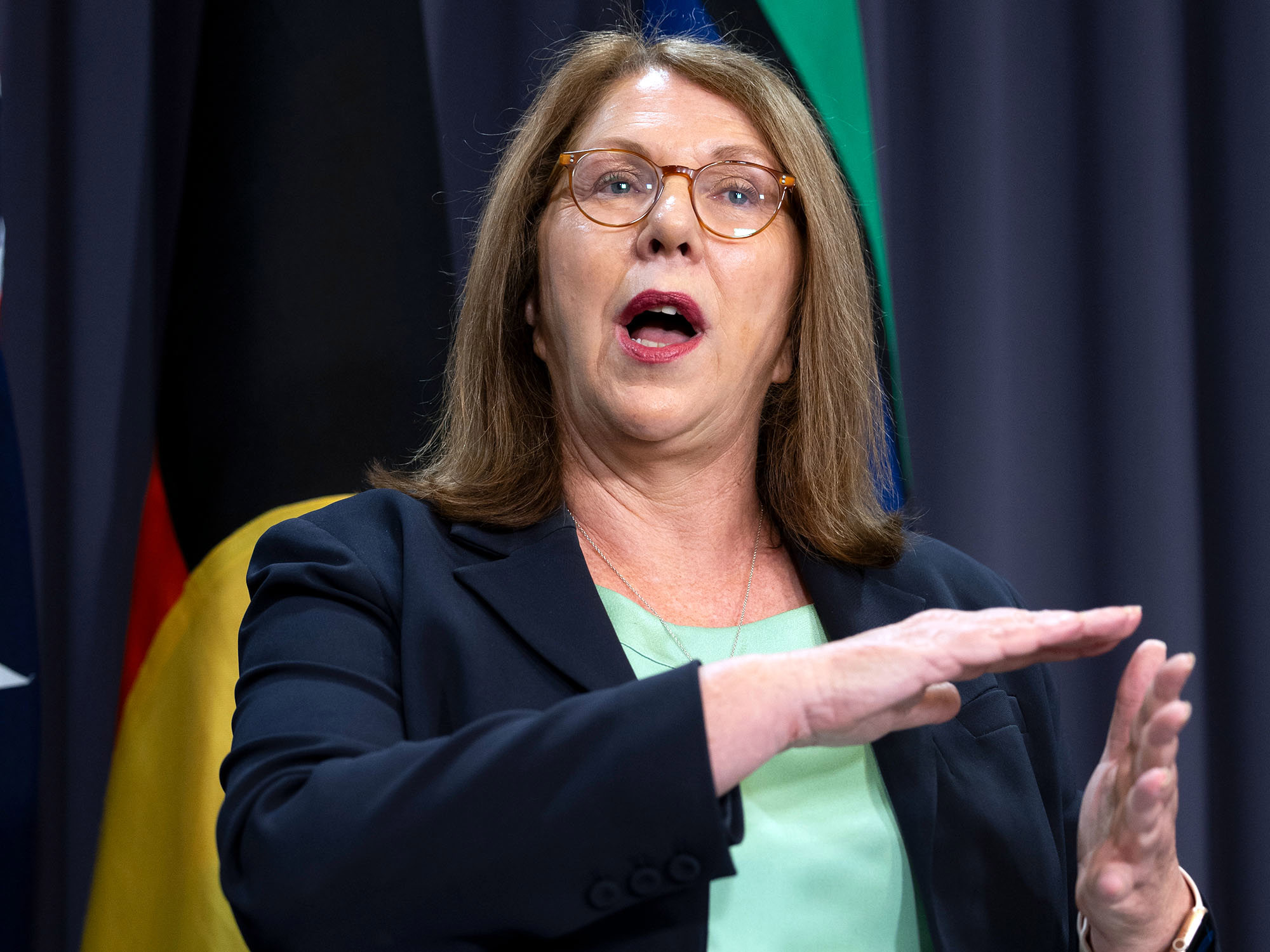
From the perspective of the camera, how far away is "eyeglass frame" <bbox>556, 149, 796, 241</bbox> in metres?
1.34

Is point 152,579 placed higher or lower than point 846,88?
lower

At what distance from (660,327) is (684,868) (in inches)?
29.5

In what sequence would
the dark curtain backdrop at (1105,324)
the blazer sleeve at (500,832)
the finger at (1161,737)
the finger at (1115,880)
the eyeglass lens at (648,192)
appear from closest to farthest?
the blazer sleeve at (500,832), the finger at (1161,737), the finger at (1115,880), the eyeglass lens at (648,192), the dark curtain backdrop at (1105,324)

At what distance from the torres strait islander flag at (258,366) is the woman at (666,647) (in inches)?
12.8

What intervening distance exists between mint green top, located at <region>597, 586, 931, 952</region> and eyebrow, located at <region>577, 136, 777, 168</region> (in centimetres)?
56

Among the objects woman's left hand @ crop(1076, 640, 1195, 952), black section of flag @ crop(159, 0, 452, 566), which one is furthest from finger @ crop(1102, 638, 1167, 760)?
black section of flag @ crop(159, 0, 452, 566)

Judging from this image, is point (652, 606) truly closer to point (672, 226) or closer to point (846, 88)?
point (672, 226)

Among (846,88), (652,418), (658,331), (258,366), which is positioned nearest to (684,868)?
(652,418)

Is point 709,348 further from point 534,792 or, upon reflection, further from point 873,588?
point 534,792

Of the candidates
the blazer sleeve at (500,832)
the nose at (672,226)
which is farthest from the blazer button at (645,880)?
the nose at (672,226)

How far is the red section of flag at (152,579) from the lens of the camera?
1.81 meters

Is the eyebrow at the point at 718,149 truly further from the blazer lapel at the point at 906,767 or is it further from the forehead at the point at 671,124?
the blazer lapel at the point at 906,767

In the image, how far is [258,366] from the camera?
1.76 m

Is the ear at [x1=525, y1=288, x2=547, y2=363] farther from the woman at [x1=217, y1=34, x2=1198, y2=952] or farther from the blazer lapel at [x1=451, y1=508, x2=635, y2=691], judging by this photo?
the blazer lapel at [x1=451, y1=508, x2=635, y2=691]
